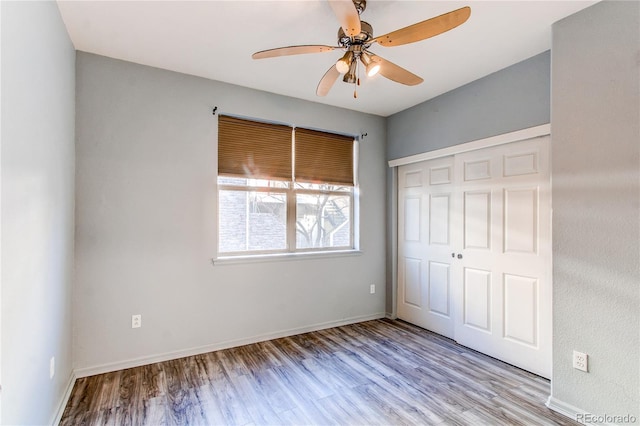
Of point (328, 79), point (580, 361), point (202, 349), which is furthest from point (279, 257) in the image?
point (580, 361)

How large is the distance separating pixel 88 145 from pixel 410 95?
10.00 ft

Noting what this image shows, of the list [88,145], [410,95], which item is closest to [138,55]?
[88,145]

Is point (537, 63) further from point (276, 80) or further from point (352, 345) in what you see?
point (352, 345)

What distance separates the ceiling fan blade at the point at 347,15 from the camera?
1435 mm

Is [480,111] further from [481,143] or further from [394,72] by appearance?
[394,72]

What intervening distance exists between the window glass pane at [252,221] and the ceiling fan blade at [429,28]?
204 cm

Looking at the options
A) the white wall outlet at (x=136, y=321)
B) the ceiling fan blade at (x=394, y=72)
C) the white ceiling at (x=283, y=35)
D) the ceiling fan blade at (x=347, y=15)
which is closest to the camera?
the ceiling fan blade at (x=347, y=15)

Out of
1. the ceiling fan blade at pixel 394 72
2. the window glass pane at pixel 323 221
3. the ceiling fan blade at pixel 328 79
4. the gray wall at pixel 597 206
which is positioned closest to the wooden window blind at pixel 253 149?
the window glass pane at pixel 323 221

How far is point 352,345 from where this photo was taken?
10.5ft

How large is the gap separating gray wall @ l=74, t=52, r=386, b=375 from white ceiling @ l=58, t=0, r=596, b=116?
0.26 meters

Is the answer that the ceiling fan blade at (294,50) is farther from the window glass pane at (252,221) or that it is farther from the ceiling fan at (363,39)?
the window glass pane at (252,221)

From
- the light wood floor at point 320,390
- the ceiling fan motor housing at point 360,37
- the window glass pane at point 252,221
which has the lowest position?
the light wood floor at point 320,390

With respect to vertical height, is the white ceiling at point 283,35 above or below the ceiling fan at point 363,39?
above

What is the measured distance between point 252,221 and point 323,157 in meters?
1.14
